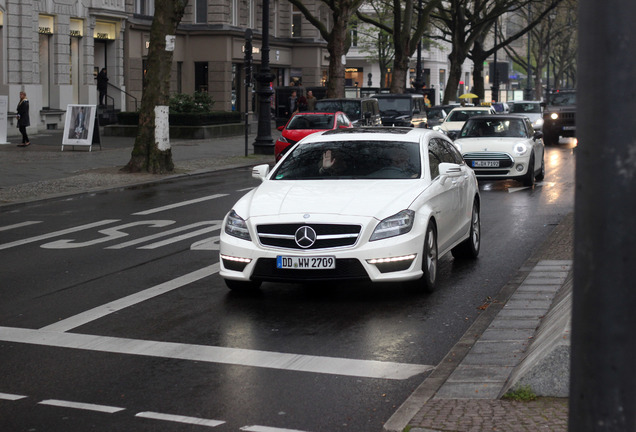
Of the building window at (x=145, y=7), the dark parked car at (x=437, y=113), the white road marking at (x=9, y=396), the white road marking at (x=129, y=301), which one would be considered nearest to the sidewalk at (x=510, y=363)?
the white road marking at (x=9, y=396)

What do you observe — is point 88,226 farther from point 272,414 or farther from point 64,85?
point 64,85

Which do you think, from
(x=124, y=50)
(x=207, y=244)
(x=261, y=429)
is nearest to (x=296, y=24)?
(x=124, y=50)

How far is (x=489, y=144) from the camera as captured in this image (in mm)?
21406

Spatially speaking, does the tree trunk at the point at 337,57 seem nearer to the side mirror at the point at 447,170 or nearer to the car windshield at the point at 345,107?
the car windshield at the point at 345,107

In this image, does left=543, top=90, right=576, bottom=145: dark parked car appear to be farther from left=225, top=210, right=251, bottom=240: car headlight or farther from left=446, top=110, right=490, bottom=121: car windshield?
left=225, top=210, right=251, bottom=240: car headlight

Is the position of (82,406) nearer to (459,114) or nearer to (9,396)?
(9,396)

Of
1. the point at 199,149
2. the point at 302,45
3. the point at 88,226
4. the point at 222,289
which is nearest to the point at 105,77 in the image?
the point at 199,149

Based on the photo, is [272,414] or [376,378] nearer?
[272,414]

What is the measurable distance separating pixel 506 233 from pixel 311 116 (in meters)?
14.8

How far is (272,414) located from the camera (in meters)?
5.79

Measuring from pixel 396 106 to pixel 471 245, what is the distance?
89.1 feet

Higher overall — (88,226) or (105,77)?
(105,77)

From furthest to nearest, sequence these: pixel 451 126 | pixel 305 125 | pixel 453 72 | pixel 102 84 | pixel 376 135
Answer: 1. pixel 453 72
2. pixel 102 84
3. pixel 451 126
4. pixel 305 125
5. pixel 376 135

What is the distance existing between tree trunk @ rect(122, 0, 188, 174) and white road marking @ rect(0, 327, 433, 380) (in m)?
15.9
